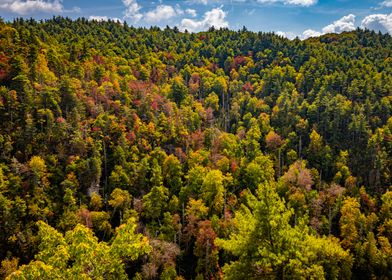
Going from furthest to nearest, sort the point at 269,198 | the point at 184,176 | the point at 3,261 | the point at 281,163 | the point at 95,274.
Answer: the point at 281,163, the point at 184,176, the point at 3,261, the point at 269,198, the point at 95,274

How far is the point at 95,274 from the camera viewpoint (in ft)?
36.6

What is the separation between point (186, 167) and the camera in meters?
80.2

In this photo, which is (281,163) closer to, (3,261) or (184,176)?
(184,176)

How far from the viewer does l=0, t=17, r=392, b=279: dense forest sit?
2022 inches

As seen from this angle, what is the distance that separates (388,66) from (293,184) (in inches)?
3431

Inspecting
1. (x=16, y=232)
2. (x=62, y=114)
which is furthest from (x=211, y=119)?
(x=16, y=232)

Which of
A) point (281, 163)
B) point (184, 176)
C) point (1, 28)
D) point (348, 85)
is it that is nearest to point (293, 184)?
point (281, 163)

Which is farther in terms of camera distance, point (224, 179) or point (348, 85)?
point (348, 85)

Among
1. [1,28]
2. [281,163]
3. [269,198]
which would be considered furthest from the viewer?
[1,28]

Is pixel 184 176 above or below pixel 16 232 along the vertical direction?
above

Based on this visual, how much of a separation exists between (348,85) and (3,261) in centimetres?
11620

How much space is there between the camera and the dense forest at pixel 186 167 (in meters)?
51.4

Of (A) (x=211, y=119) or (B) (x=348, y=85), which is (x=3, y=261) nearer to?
(A) (x=211, y=119)

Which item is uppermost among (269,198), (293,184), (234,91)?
(234,91)
